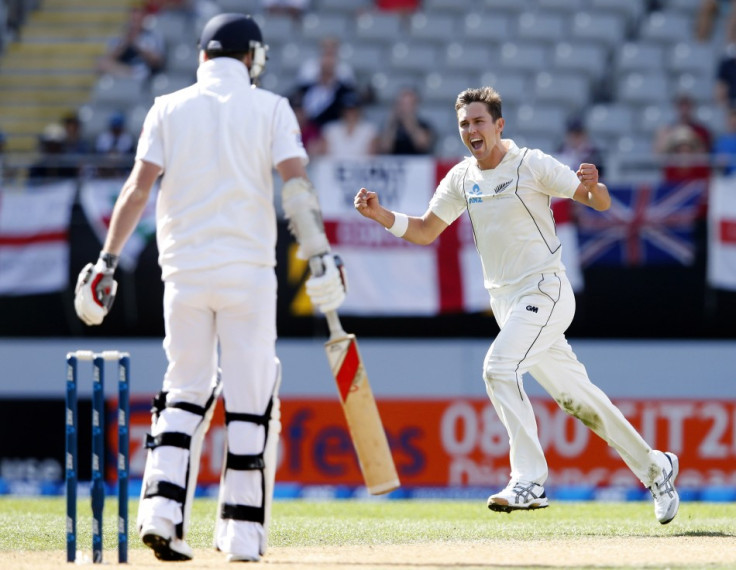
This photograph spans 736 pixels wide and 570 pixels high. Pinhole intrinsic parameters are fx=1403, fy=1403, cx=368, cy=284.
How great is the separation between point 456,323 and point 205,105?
6840mm

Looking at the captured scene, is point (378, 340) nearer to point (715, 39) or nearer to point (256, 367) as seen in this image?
point (715, 39)

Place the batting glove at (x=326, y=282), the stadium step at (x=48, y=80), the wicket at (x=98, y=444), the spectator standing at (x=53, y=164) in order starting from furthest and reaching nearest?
1. the stadium step at (x=48, y=80)
2. the spectator standing at (x=53, y=164)
3. the batting glove at (x=326, y=282)
4. the wicket at (x=98, y=444)

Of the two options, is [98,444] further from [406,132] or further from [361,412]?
[406,132]

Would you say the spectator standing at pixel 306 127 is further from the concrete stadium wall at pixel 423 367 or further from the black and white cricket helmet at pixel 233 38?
the black and white cricket helmet at pixel 233 38

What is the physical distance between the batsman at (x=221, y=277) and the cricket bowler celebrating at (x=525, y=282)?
1.07 metres

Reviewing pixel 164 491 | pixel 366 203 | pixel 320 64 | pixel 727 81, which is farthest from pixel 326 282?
pixel 727 81

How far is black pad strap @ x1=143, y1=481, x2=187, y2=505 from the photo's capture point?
5613mm

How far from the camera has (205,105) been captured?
5.70 m

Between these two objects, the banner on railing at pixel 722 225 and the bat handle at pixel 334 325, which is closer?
the bat handle at pixel 334 325

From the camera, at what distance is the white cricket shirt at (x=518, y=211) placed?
685cm

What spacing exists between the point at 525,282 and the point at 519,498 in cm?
107

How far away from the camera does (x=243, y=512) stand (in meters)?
5.65

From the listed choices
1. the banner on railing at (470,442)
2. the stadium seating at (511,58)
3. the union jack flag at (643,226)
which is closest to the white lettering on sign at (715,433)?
the banner on railing at (470,442)

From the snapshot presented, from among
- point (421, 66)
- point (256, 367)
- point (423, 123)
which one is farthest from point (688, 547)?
point (421, 66)
